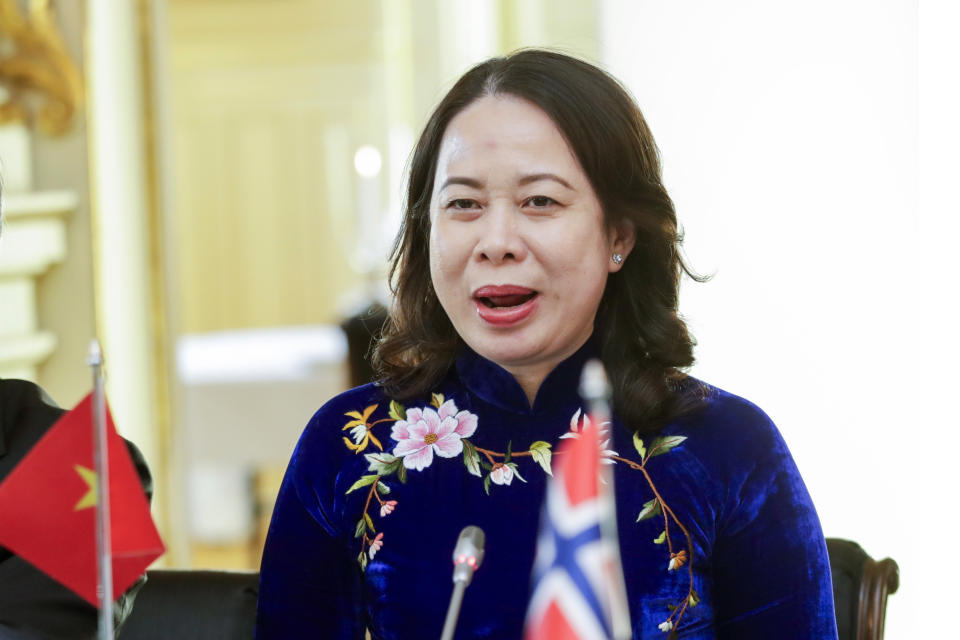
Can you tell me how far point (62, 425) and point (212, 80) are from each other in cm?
692

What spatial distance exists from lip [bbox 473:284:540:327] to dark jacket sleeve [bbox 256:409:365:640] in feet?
0.78

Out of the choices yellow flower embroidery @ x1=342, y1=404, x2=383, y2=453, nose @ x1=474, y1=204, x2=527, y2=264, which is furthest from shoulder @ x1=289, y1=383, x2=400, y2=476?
nose @ x1=474, y1=204, x2=527, y2=264

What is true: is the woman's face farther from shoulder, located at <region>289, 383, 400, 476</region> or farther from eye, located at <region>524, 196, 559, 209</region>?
shoulder, located at <region>289, 383, 400, 476</region>

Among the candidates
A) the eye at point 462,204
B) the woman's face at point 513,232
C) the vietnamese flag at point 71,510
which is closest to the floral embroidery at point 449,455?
the woman's face at point 513,232

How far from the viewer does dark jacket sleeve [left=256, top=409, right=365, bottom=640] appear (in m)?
1.18

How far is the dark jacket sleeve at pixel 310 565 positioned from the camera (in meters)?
1.18

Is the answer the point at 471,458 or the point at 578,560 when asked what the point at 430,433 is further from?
the point at 578,560

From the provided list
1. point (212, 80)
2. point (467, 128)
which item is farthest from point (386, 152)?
point (467, 128)

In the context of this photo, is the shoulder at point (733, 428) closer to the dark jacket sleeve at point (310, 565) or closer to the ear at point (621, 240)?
the ear at point (621, 240)

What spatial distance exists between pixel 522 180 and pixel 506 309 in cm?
12

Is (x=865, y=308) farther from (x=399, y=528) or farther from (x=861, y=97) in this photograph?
(x=399, y=528)

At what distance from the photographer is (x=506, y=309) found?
1.11m

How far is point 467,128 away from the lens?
113cm

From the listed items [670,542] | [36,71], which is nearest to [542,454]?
[670,542]
